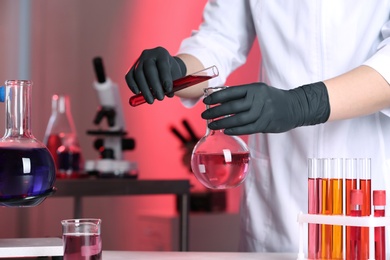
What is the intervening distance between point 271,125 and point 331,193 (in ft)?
0.72

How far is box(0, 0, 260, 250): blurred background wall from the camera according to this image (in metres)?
4.28

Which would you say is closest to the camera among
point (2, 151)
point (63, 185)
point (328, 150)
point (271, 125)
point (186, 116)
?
point (2, 151)

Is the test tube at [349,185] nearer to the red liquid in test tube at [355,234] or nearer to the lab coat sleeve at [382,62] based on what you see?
the red liquid in test tube at [355,234]

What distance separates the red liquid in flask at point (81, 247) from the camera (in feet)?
3.76

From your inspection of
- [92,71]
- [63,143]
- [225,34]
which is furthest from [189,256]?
[92,71]

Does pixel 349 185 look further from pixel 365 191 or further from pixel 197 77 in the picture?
pixel 197 77

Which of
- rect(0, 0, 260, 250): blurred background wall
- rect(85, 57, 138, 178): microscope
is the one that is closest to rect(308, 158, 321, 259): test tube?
rect(85, 57, 138, 178): microscope

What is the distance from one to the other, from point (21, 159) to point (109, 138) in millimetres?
2076

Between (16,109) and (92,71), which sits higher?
(92,71)

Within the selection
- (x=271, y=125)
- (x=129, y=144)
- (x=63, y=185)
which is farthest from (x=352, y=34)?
(x=129, y=144)

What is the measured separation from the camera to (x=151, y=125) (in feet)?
16.1

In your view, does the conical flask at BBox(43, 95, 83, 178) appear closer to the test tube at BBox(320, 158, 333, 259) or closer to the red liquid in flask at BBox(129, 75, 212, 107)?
the red liquid in flask at BBox(129, 75, 212, 107)

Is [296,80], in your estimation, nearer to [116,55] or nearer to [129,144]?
[129,144]

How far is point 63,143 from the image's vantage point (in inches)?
124
